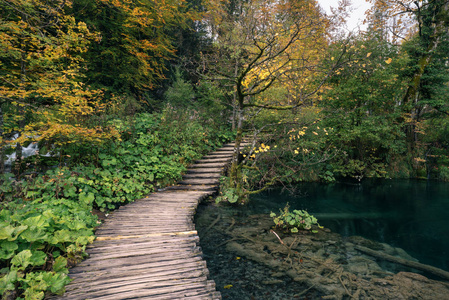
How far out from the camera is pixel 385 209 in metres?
9.77

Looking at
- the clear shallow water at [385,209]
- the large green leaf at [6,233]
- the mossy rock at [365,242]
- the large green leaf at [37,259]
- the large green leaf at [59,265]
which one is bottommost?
the clear shallow water at [385,209]

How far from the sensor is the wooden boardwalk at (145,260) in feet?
9.09

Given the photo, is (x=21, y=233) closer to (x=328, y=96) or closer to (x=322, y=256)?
(x=322, y=256)

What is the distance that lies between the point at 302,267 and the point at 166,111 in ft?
26.5

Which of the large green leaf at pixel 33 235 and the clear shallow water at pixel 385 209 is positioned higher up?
the large green leaf at pixel 33 235

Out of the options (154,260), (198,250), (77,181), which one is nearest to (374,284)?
(198,250)

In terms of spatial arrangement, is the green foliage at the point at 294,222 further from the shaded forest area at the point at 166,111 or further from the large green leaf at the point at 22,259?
the large green leaf at the point at 22,259

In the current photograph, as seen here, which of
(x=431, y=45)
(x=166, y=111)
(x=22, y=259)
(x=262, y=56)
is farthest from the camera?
(x=431, y=45)

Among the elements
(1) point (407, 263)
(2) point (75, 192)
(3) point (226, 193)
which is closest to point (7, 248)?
(2) point (75, 192)

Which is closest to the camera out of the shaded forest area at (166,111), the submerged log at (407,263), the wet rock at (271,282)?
the wet rock at (271,282)

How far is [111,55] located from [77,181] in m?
8.05

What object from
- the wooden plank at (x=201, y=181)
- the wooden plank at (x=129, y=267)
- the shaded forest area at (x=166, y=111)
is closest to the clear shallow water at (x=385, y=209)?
the shaded forest area at (x=166, y=111)

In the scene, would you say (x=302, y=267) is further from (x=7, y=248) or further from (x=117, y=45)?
(x=117, y=45)

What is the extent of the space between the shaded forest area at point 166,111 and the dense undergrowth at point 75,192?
0.03 m
